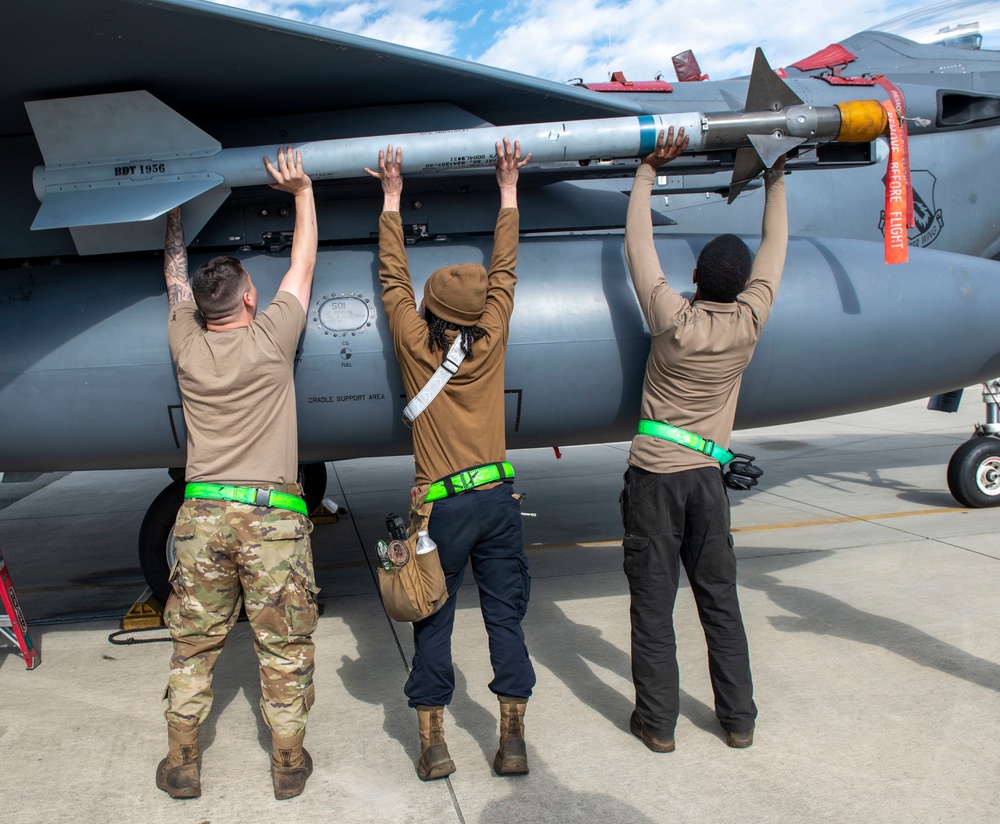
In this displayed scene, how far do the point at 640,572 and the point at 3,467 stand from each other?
3220 millimetres

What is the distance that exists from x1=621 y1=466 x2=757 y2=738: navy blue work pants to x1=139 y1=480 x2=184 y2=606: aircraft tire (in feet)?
9.00

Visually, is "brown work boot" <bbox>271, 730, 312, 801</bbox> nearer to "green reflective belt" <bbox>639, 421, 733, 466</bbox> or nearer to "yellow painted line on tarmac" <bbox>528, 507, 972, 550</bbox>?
"green reflective belt" <bbox>639, 421, 733, 466</bbox>

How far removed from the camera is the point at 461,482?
10.0ft

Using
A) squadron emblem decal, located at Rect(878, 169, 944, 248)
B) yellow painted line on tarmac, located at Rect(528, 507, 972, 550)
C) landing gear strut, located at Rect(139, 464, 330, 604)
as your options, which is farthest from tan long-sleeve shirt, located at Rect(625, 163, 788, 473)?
yellow painted line on tarmac, located at Rect(528, 507, 972, 550)

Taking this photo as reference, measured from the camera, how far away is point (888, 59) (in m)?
6.02

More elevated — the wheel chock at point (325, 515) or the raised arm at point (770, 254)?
the raised arm at point (770, 254)

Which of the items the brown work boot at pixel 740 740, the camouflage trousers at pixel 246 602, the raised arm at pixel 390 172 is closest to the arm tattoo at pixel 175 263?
the raised arm at pixel 390 172

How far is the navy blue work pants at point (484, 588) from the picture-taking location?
303cm

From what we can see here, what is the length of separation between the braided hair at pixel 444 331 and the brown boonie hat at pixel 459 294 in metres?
0.02

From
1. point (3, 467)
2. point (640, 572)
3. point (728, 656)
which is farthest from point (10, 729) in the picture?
point (728, 656)

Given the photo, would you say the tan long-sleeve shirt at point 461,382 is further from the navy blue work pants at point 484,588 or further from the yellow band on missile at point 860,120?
the yellow band on missile at point 860,120

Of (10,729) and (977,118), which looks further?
(977,118)

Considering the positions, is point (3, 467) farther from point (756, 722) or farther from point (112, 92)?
point (756, 722)

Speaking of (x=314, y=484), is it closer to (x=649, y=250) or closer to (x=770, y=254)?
(x=649, y=250)
